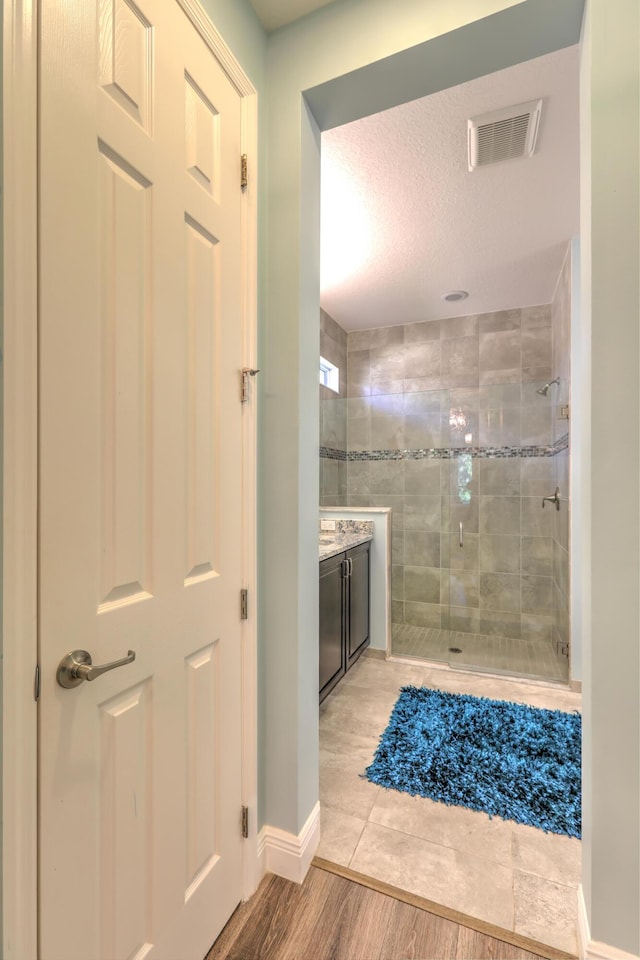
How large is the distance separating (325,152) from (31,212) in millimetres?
1827

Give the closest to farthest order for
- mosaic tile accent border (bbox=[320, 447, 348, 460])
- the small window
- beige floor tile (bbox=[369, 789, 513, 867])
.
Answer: beige floor tile (bbox=[369, 789, 513, 867]), mosaic tile accent border (bbox=[320, 447, 348, 460]), the small window

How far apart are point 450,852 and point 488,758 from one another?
0.59 metres

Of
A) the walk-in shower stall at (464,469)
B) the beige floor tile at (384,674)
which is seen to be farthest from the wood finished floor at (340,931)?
the walk-in shower stall at (464,469)

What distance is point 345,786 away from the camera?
1.86m

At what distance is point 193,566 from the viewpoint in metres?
1.12

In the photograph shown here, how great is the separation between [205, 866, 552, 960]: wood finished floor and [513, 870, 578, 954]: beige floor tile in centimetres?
9

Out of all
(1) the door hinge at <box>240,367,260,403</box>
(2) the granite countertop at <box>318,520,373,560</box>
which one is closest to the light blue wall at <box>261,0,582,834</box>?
(1) the door hinge at <box>240,367,260,403</box>

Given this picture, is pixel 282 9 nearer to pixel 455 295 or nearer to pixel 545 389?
pixel 455 295

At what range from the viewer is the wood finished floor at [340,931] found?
3.85 ft

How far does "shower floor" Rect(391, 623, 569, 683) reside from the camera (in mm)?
3059

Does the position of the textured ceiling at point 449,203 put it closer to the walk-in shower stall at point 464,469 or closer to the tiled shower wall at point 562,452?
the tiled shower wall at point 562,452

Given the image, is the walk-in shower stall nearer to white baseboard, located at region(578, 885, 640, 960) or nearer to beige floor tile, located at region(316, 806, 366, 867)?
beige floor tile, located at region(316, 806, 366, 867)

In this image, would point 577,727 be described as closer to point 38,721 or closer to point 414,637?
point 414,637

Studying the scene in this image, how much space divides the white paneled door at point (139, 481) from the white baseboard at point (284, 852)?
0.15m
